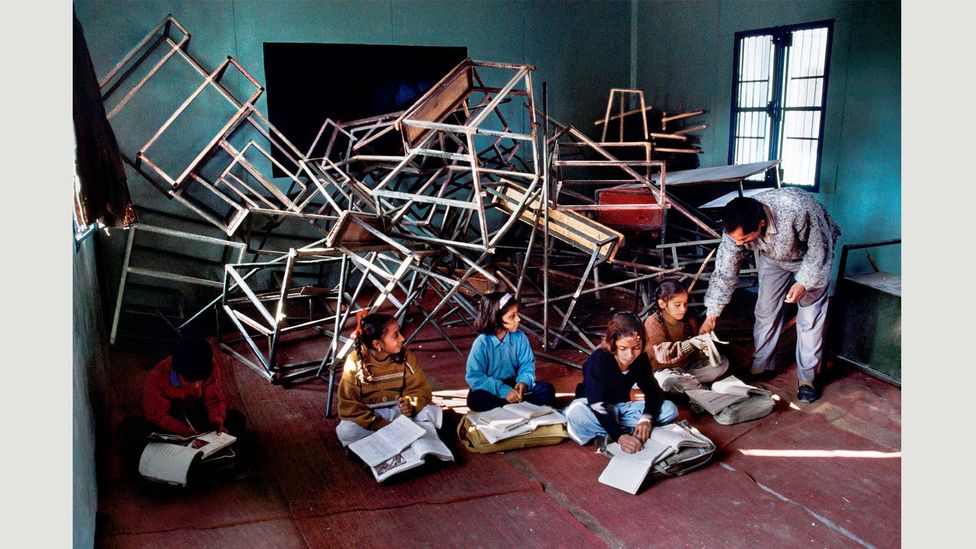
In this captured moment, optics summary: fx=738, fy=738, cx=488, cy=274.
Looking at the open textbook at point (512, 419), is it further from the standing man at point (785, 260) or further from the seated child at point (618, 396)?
the standing man at point (785, 260)

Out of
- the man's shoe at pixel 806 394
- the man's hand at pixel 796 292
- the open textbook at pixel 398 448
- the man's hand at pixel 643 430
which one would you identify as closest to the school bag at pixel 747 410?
the man's shoe at pixel 806 394

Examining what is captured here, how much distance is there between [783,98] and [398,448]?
598cm

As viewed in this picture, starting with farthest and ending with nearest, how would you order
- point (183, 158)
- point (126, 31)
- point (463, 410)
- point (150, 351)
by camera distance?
point (183, 158), point (126, 31), point (150, 351), point (463, 410)

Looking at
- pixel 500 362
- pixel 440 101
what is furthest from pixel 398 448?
pixel 440 101

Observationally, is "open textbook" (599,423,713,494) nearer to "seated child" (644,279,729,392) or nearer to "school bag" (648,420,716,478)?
"school bag" (648,420,716,478)

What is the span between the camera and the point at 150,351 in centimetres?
606

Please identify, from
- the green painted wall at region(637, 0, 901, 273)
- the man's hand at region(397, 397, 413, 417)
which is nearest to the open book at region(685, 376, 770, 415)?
the man's hand at region(397, 397, 413, 417)

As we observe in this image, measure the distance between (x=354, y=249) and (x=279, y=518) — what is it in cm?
199

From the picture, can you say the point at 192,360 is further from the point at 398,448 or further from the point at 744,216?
the point at 744,216

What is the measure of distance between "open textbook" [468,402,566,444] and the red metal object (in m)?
2.49

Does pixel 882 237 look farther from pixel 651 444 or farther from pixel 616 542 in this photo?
pixel 616 542

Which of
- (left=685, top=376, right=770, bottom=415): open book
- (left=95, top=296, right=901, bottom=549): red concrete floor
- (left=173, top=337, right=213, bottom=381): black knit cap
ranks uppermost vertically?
(left=173, top=337, right=213, bottom=381): black knit cap

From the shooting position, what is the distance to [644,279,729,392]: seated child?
16.1 ft

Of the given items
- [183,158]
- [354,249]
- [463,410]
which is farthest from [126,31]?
[463,410]
